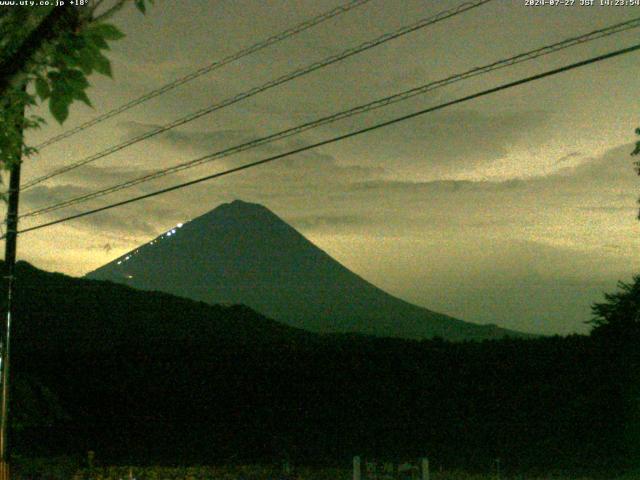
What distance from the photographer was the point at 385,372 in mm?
21531

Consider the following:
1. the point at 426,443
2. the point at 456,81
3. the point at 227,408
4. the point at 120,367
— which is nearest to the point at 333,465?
the point at 426,443

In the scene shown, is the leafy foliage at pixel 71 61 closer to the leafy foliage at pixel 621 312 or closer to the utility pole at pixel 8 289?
the utility pole at pixel 8 289

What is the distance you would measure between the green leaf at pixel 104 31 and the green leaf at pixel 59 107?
34 centimetres

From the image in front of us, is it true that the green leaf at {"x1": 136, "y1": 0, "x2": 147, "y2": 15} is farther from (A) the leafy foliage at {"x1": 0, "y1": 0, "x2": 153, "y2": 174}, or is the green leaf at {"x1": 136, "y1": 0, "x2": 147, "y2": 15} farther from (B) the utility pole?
(B) the utility pole

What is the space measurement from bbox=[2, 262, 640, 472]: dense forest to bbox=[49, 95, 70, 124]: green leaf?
50.5 feet

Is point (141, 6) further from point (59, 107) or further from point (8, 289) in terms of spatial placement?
point (8, 289)

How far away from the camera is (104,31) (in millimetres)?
3982

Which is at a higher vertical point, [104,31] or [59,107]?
[104,31]

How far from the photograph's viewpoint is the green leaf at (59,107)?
3.92 m

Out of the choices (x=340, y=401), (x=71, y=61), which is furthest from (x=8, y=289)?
(x=71, y=61)

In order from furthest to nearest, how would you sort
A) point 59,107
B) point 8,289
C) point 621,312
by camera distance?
point 621,312
point 8,289
point 59,107

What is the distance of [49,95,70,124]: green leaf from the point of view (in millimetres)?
3922

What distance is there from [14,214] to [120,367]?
11.2 meters

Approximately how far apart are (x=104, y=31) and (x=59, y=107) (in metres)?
0.42
